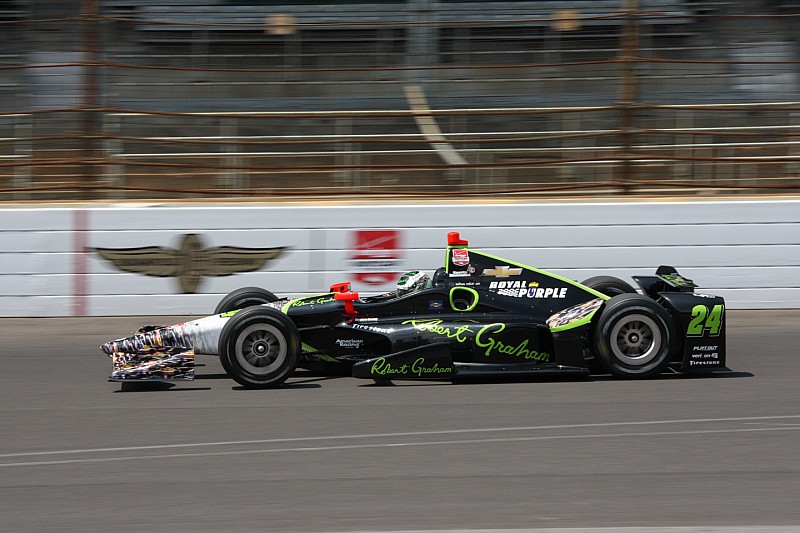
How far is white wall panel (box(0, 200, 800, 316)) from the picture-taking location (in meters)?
10.0

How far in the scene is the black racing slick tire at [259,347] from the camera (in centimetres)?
678

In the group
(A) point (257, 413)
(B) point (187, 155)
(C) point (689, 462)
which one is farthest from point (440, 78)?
(C) point (689, 462)

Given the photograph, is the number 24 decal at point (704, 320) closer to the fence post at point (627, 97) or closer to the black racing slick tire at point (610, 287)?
the black racing slick tire at point (610, 287)

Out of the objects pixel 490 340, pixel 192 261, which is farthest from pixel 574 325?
pixel 192 261

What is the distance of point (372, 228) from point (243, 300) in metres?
2.35

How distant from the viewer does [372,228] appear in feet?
33.0

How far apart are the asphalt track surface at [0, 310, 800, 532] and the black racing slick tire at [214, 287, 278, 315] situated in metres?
0.68

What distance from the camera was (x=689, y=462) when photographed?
505cm

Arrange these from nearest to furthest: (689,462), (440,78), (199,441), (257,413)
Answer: (689,462)
(199,441)
(257,413)
(440,78)

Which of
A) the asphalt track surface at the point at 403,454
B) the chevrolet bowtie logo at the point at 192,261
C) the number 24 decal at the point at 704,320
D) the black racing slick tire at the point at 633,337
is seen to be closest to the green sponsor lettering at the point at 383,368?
the asphalt track surface at the point at 403,454

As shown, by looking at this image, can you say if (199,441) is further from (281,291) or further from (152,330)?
(281,291)

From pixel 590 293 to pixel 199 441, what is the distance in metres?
3.04

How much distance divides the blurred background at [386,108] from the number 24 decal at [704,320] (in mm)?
3746

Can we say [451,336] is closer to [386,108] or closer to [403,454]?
[403,454]
